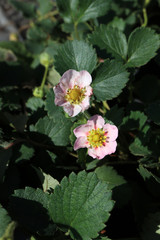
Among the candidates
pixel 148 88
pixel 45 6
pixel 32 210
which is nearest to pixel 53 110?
pixel 32 210

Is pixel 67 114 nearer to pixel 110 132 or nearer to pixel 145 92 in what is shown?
pixel 110 132

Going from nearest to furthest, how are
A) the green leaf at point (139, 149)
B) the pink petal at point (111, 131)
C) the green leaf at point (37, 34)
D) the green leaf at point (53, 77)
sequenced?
the pink petal at point (111, 131) < the green leaf at point (139, 149) < the green leaf at point (53, 77) < the green leaf at point (37, 34)

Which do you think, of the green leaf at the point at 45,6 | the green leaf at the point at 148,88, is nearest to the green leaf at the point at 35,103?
the green leaf at the point at 148,88

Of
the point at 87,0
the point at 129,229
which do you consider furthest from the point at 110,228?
the point at 87,0

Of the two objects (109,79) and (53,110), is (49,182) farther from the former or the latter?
(109,79)

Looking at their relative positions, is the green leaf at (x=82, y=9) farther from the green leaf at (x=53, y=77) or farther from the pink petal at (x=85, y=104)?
the pink petal at (x=85, y=104)

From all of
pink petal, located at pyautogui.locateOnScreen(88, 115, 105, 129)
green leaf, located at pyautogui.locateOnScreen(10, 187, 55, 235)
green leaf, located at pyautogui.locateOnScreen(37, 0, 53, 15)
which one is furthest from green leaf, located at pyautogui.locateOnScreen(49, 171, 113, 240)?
green leaf, located at pyautogui.locateOnScreen(37, 0, 53, 15)
